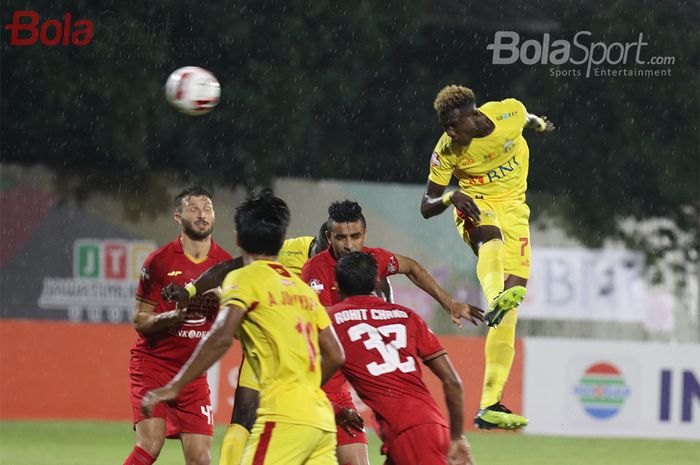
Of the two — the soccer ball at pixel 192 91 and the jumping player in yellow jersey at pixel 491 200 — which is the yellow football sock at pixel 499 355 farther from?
the soccer ball at pixel 192 91

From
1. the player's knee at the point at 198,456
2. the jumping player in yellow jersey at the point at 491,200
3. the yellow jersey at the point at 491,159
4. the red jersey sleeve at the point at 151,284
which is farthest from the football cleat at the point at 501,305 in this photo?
the red jersey sleeve at the point at 151,284

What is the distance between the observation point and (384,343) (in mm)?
6422

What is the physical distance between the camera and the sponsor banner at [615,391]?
14.8m

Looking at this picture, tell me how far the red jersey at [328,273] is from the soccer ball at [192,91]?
2.60m

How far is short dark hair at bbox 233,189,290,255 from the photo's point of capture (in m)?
5.77

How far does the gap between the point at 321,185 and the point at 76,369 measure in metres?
5.99

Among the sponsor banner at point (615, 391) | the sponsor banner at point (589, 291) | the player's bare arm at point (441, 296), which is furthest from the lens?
the sponsor banner at point (589, 291)

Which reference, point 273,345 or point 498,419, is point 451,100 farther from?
point 273,345

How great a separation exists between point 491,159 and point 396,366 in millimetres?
2658

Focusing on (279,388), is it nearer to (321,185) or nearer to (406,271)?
(406,271)

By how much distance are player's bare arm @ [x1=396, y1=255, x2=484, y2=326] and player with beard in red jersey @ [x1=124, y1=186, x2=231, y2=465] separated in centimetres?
121

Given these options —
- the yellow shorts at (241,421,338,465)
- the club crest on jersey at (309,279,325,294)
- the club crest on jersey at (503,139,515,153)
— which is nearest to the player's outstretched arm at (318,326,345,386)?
the yellow shorts at (241,421,338,465)

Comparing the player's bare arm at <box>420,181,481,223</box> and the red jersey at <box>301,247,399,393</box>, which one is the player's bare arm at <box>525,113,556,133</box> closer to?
the player's bare arm at <box>420,181,481,223</box>

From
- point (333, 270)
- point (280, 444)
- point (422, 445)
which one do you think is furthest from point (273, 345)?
point (333, 270)
